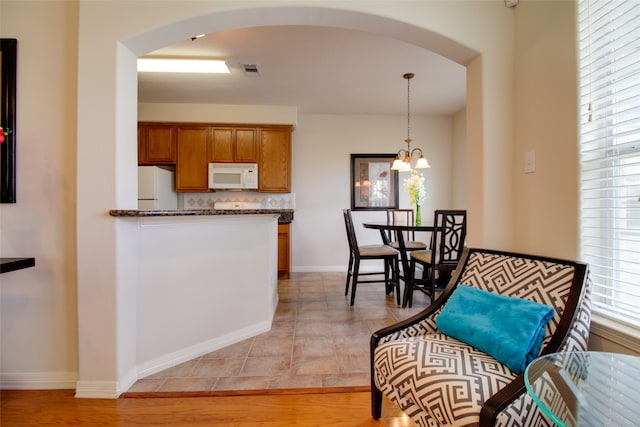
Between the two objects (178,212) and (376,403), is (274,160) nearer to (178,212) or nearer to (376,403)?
(178,212)

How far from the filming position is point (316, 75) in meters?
3.30

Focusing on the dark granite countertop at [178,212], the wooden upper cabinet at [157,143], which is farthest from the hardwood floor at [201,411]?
the wooden upper cabinet at [157,143]

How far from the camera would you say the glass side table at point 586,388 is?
73 cm

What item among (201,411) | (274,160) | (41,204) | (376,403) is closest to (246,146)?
(274,160)

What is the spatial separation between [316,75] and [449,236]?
7.60 ft

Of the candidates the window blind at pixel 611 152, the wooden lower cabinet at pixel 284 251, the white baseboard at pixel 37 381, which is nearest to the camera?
the window blind at pixel 611 152

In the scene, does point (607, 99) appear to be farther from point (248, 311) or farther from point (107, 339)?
point (107, 339)

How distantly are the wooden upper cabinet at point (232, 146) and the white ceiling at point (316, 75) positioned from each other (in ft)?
1.40

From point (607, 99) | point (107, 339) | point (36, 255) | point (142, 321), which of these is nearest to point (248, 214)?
point (142, 321)

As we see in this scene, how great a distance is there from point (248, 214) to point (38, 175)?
4.00ft

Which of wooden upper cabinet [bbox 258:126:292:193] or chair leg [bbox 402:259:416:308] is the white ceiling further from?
chair leg [bbox 402:259:416:308]

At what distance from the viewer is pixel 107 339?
62.1 inches

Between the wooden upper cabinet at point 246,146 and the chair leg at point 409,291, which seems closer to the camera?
the chair leg at point 409,291

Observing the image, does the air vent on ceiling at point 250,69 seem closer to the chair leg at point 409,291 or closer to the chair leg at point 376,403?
the chair leg at point 409,291
